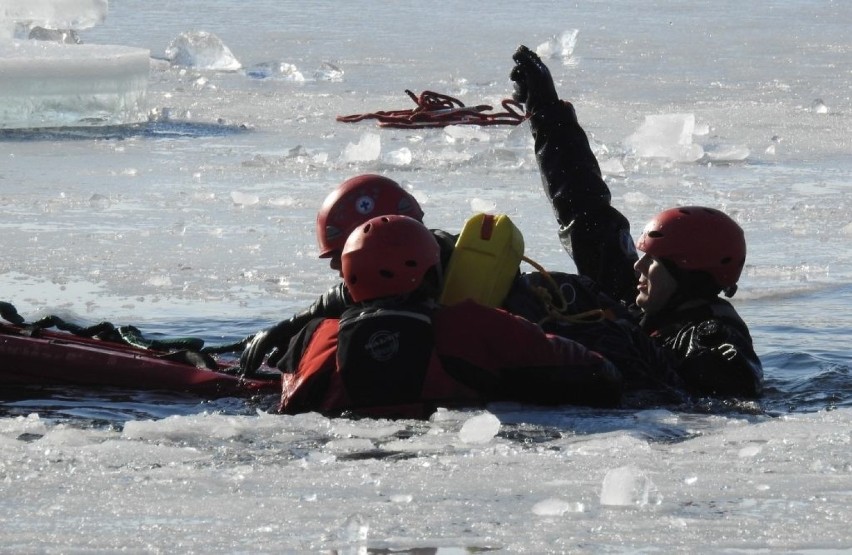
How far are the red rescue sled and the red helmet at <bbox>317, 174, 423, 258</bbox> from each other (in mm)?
530

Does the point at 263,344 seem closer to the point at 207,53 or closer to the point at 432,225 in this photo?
the point at 432,225

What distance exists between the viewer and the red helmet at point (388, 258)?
507 cm

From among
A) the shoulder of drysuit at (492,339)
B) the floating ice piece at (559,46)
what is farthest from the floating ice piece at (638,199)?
the floating ice piece at (559,46)

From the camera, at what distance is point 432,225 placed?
870cm

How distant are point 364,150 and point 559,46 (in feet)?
21.4

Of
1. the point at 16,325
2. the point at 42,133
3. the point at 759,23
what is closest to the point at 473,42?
the point at 759,23

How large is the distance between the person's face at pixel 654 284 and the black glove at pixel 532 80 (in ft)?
4.88

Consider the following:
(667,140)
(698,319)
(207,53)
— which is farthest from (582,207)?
(207,53)

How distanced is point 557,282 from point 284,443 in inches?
55.2

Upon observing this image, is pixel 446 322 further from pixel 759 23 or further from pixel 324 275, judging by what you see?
pixel 759 23

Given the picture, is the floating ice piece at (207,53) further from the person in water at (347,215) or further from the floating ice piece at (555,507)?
the floating ice piece at (555,507)

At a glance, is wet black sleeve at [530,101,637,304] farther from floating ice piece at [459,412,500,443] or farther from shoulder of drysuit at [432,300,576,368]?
floating ice piece at [459,412,500,443]

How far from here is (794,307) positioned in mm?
7281

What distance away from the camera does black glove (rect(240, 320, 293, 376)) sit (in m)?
5.52
